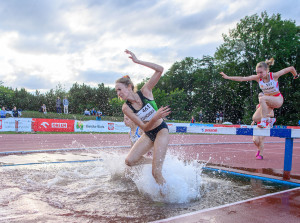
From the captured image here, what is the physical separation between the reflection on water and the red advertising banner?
1526 centimetres

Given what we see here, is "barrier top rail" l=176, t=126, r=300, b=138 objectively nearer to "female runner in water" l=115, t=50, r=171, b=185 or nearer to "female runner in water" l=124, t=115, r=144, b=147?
"female runner in water" l=124, t=115, r=144, b=147

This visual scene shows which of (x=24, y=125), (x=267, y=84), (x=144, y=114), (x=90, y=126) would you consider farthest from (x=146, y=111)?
(x=90, y=126)

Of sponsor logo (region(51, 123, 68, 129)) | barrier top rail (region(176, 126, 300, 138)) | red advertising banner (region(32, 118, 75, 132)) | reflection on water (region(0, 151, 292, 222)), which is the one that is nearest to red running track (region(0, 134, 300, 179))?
barrier top rail (region(176, 126, 300, 138))

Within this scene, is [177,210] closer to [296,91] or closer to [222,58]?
[296,91]

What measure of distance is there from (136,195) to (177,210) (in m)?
0.88

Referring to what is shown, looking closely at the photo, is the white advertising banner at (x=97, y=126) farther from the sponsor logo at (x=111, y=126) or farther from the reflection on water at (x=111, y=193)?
the reflection on water at (x=111, y=193)

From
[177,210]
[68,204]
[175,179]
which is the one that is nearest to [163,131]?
[175,179]

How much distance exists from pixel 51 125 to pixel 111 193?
18.4 m

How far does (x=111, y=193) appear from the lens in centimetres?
414

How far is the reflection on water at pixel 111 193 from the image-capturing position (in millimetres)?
3186

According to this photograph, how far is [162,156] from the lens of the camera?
157 inches

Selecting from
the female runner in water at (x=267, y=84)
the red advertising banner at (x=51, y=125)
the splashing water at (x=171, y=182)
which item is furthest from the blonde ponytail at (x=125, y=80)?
the red advertising banner at (x=51, y=125)

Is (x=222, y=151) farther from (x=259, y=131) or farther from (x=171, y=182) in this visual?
(x=171, y=182)

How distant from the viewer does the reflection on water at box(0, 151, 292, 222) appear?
3186 mm
